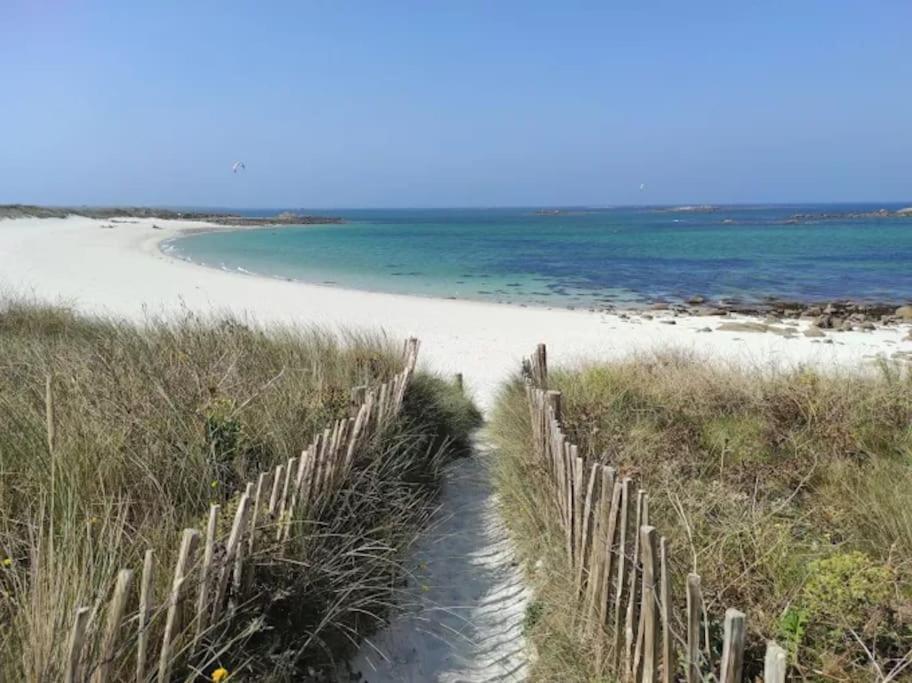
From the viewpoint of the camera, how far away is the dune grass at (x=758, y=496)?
109 inches

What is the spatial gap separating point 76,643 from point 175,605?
54 cm

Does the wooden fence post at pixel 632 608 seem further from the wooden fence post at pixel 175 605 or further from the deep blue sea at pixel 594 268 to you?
the deep blue sea at pixel 594 268

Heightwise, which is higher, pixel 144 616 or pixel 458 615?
pixel 144 616

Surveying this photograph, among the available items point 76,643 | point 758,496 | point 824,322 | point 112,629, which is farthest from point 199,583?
point 824,322

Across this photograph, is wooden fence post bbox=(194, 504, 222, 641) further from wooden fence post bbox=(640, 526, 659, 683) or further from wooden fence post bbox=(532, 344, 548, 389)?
wooden fence post bbox=(532, 344, 548, 389)

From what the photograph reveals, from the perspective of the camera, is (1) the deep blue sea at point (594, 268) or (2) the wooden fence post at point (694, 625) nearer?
(2) the wooden fence post at point (694, 625)

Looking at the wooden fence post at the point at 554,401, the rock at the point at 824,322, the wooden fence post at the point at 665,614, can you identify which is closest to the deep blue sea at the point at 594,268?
the rock at the point at 824,322

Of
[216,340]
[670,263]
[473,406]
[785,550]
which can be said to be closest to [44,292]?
[216,340]

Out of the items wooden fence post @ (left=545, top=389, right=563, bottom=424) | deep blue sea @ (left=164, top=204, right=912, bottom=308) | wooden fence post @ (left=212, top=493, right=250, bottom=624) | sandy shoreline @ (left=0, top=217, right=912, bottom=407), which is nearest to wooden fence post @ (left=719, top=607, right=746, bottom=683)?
wooden fence post @ (left=212, top=493, right=250, bottom=624)

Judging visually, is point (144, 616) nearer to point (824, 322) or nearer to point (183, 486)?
point (183, 486)

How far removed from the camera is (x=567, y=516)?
3789mm

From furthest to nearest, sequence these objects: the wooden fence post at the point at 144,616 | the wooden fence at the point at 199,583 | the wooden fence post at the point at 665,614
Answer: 1. the wooden fence post at the point at 665,614
2. the wooden fence post at the point at 144,616
3. the wooden fence at the point at 199,583

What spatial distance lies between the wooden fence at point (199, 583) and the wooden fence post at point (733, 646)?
182cm

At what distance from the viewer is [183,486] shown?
3.90 metres
